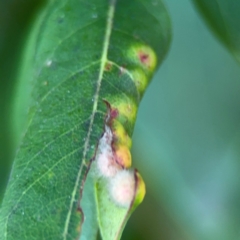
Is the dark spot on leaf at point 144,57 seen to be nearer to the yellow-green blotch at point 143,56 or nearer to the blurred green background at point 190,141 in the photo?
the yellow-green blotch at point 143,56

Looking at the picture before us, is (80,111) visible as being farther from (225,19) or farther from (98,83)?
(225,19)

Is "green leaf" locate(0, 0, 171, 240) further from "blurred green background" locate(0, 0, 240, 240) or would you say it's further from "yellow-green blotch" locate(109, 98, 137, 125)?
"blurred green background" locate(0, 0, 240, 240)

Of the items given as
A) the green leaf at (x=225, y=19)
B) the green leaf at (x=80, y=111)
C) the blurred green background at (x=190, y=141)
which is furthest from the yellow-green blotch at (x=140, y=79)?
the blurred green background at (x=190, y=141)

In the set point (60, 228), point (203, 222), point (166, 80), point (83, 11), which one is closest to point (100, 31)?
point (83, 11)

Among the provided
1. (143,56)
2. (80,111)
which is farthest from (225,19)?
(80,111)

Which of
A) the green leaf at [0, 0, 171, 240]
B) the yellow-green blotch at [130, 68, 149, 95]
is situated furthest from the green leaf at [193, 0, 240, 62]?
the yellow-green blotch at [130, 68, 149, 95]

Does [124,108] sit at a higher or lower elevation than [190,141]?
higher

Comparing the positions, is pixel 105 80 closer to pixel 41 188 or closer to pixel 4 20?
pixel 41 188
